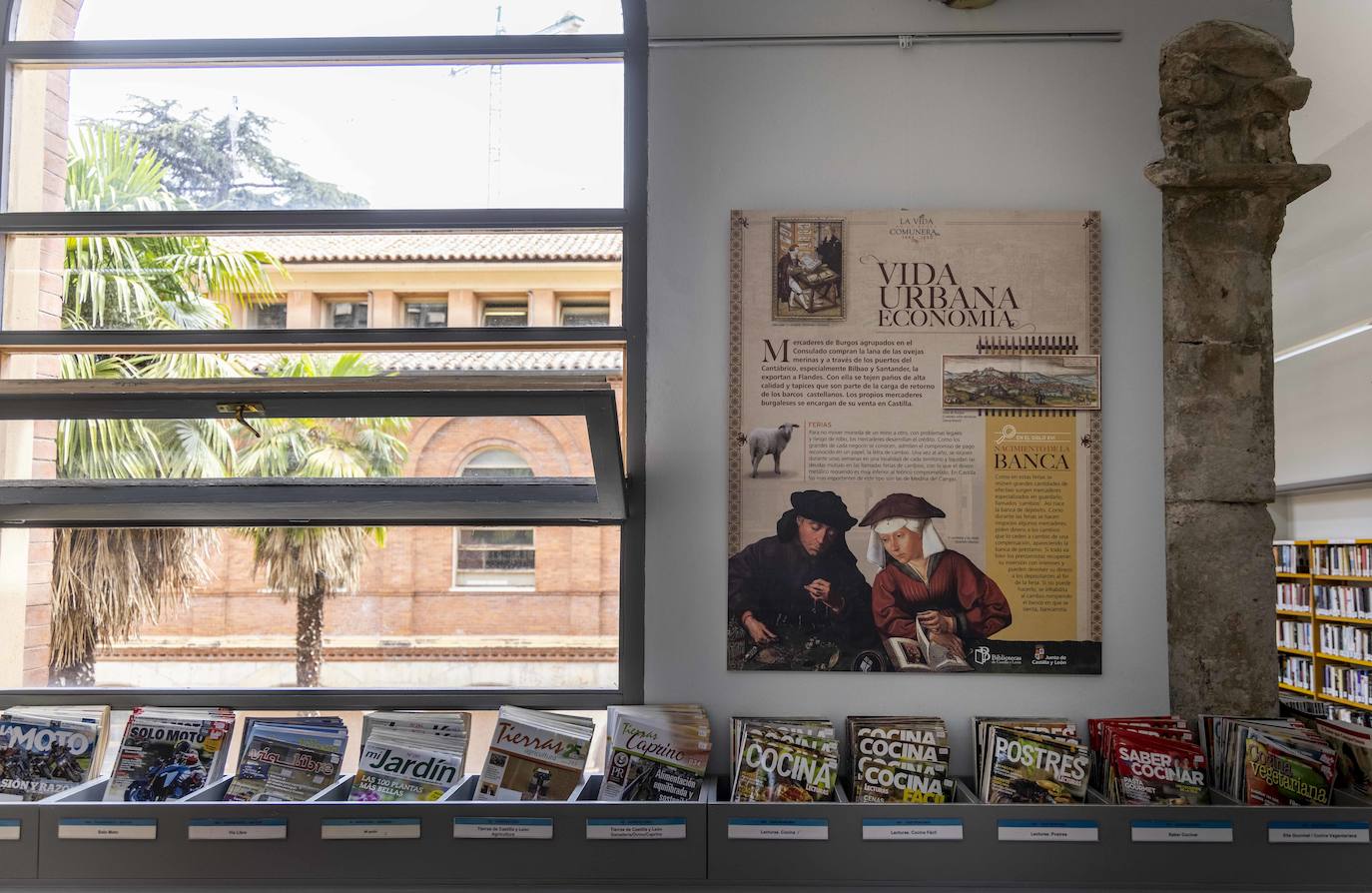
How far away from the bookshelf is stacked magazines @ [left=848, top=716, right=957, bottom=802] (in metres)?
7.91

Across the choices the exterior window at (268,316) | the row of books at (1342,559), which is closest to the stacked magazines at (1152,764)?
the exterior window at (268,316)


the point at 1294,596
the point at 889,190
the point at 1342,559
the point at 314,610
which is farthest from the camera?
the point at 1294,596

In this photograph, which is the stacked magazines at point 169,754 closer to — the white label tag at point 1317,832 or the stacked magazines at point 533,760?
the stacked magazines at point 533,760

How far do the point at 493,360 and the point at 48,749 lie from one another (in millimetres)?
1535

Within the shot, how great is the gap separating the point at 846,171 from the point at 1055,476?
101cm

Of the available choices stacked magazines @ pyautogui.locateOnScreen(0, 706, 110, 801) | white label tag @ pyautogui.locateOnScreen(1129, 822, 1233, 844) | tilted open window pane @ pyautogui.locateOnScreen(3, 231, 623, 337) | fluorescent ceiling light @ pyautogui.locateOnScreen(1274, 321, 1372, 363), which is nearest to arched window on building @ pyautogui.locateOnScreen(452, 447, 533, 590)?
tilted open window pane @ pyautogui.locateOnScreen(3, 231, 623, 337)

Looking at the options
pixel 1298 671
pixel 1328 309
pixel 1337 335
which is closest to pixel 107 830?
pixel 1337 335

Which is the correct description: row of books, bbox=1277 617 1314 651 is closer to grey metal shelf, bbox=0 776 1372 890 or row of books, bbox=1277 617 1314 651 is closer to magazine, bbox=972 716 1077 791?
magazine, bbox=972 716 1077 791

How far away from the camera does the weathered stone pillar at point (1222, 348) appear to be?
2535mm

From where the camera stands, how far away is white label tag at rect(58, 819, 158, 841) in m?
2.25

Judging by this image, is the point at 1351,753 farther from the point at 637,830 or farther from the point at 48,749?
the point at 48,749

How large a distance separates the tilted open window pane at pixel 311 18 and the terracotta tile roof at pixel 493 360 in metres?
0.98

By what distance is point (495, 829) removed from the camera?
2.26m

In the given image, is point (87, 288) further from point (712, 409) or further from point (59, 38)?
point (712, 409)
